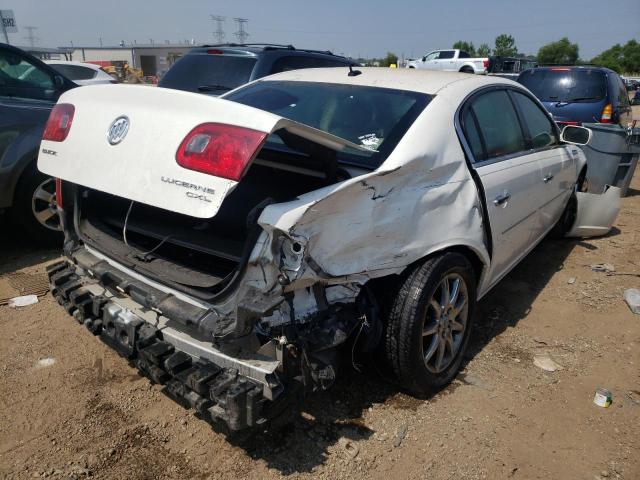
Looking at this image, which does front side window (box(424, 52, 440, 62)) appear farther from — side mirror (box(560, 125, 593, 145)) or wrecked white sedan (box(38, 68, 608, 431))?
wrecked white sedan (box(38, 68, 608, 431))

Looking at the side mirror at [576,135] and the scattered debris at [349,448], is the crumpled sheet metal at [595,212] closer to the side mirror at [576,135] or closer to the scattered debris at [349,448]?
the side mirror at [576,135]

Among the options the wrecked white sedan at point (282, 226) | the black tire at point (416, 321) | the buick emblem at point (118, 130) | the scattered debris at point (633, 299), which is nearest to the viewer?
the wrecked white sedan at point (282, 226)

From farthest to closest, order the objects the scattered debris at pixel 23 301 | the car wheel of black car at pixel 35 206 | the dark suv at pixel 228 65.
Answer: the dark suv at pixel 228 65, the car wheel of black car at pixel 35 206, the scattered debris at pixel 23 301

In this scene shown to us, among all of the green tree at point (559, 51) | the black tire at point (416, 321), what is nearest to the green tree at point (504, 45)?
the green tree at point (559, 51)

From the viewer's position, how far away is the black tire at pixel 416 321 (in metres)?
2.45

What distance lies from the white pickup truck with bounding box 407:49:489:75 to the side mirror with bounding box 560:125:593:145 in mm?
18611

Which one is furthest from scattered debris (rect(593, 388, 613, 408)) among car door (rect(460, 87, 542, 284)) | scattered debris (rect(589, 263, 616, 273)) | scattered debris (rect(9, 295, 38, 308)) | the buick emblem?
scattered debris (rect(9, 295, 38, 308))

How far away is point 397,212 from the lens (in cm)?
231

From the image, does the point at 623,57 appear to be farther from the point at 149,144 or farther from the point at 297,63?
the point at 149,144

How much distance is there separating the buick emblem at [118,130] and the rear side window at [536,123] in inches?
109

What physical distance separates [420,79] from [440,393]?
73.3 inches

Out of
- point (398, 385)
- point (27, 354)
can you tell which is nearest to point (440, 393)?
point (398, 385)

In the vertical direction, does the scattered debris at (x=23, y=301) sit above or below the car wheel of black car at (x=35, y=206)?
below

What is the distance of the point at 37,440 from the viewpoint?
7.96ft
